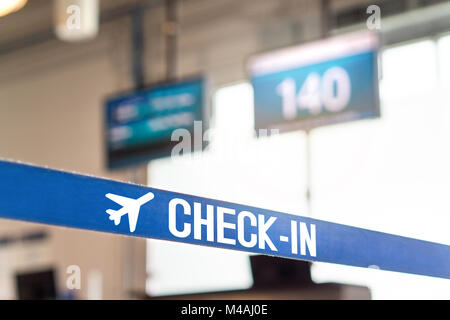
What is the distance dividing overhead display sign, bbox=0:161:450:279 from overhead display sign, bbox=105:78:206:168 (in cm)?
460

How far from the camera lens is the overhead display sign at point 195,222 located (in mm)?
1597

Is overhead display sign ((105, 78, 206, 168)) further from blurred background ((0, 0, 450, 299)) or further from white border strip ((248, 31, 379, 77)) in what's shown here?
white border strip ((248, 31, 379, 77))

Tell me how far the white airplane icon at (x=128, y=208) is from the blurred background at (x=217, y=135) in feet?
12.2

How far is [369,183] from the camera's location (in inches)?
291

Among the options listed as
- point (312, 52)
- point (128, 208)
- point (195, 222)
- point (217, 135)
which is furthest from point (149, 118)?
point (128, 208)

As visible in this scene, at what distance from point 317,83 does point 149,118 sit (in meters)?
1.86

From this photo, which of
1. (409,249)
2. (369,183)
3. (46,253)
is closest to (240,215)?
(409,249)

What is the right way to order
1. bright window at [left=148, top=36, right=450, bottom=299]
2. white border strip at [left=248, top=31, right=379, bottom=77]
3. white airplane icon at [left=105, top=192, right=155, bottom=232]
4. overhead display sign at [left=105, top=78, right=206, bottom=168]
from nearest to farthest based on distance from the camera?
white airplane icon at [left=105, top=192, right=155, bottom=232] → white border strip at [left=248, top=31, right=379, bottom=77] → overhead display sign at [left=105, top=78, right=206, bottom=168] → bright window at [left=148, top=36, right=450, bottom=299]

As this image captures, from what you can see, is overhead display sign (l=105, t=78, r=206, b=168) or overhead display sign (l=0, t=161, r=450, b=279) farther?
overhead display sign (l=105, t=78, r=206, b=168)

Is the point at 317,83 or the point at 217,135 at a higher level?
the point at 217,135

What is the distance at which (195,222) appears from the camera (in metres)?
1.86

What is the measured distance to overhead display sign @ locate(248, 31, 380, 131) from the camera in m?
5.53

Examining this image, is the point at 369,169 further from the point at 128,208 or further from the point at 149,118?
the point at 128,208

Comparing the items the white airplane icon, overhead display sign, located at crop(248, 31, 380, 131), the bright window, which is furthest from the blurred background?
the white airplane icon
